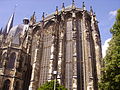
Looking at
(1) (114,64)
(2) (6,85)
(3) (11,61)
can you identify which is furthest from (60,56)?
(1) (114,64)

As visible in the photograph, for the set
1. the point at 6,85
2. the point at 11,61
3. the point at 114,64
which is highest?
the point at 11,61

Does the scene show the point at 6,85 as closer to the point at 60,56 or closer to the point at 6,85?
the point at 6,85

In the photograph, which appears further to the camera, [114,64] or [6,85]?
[6,85]

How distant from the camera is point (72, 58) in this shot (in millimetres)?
23375

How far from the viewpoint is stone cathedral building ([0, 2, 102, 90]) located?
22.0 m

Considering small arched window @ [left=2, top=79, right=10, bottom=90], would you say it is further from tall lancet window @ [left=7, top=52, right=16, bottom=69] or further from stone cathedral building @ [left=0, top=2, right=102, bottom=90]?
tall lancet window @ [left=7, top=52, right=16, bottom=69]

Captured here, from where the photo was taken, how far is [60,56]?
76.1ft

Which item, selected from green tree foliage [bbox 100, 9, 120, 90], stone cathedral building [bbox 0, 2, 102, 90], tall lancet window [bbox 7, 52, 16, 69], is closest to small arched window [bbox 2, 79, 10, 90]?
stone cathedral building [bbox 0, 2, 102, 90]

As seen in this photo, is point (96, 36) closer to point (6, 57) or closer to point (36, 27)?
point (36, 27)

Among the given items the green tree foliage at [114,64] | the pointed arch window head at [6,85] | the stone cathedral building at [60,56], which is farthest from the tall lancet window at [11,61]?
the green tree foliage at [114,64]

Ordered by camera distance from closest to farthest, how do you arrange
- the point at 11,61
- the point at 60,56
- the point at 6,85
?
the point at 6,85 → the point at 60,56 → the point at 11,61

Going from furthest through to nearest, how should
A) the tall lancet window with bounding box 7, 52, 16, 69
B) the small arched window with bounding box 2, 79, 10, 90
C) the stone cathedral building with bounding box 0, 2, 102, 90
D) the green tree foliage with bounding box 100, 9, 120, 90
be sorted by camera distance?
the tall lancet window with bounding box 7, 52, 16, 69, the small arched window with bounding box 2, 79, 10, 90, the stone cathedral building with bounding box 0, 2, 102, 90, the green tree foliage with bounding box 100, 9, 120, 90

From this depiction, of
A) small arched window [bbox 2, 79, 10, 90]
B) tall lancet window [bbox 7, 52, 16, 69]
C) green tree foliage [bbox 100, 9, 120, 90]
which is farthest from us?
tall lancet window [bbox 7, 52, 16, 69]

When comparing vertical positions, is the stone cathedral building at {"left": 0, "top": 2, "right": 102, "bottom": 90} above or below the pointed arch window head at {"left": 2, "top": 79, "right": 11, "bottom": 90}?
above
